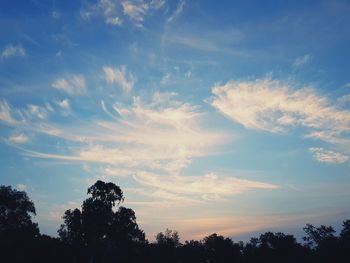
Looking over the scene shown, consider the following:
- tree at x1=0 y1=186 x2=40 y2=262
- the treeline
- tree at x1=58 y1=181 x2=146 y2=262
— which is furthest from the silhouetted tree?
tree at x1=0 y1=186 x2=40 y2=262

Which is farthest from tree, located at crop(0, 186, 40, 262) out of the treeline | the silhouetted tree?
the silhouetted tree

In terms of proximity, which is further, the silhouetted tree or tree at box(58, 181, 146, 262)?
the silhouetted tree

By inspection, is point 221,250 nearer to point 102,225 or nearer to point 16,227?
point 102,225

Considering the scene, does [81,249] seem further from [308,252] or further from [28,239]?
[308,252]

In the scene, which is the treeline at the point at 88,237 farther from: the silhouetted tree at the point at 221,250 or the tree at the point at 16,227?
the silhouetted tree at the point at 221,250

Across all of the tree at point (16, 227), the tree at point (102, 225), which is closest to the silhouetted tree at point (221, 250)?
the tree at point (102, 225)

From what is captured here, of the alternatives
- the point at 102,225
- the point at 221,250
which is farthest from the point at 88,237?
the point at 221,250

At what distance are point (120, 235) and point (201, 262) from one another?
59699 mm

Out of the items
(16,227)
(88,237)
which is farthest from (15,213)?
(88,237)

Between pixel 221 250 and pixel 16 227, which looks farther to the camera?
pixel 221 250

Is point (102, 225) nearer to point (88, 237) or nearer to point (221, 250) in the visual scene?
point (88, 237)

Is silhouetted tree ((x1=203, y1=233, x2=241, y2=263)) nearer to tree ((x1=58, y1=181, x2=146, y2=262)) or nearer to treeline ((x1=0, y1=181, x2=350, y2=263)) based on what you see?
treeline ((x1=0, y1=181, x2=350, y2=263))

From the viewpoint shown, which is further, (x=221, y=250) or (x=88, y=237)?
(x=221, y=250)

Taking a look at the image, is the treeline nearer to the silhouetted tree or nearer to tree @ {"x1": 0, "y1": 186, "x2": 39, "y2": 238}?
tree @ {"x1": 0, "y1": 186, "x2": 39, "y2": 238}
